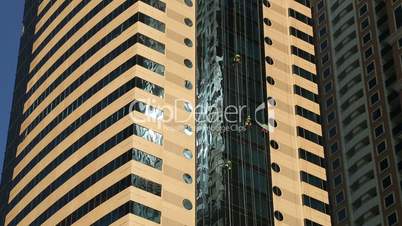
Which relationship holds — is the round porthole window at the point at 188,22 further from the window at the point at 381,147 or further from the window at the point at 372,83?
the window at the point at 372,83

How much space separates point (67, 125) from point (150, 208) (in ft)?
68.3

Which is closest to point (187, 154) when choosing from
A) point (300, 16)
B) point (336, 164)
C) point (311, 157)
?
point (311, 157)

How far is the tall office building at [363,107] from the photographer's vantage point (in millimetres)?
140125

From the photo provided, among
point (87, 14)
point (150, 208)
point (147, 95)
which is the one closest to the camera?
point (150, 208)

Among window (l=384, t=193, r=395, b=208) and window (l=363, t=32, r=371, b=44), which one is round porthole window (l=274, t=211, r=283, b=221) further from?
window (l=363, t=32, r=371, b=44)

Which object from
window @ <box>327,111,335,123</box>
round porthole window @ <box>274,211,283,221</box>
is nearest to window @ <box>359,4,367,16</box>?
window @ <box>327,111,335,123</box>

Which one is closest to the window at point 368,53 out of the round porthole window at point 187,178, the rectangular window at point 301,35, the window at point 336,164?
the window at point 336,164

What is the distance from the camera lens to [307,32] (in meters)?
124

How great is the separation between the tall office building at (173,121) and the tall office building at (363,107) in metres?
26.6

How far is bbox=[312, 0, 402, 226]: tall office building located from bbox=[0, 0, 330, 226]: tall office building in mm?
26622

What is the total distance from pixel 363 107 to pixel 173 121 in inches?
2095

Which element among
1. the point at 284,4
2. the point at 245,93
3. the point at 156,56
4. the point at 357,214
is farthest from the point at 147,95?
the point at 357,214

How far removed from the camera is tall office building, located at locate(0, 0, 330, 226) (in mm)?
100625

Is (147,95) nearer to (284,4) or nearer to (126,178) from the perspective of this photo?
(126,178)
